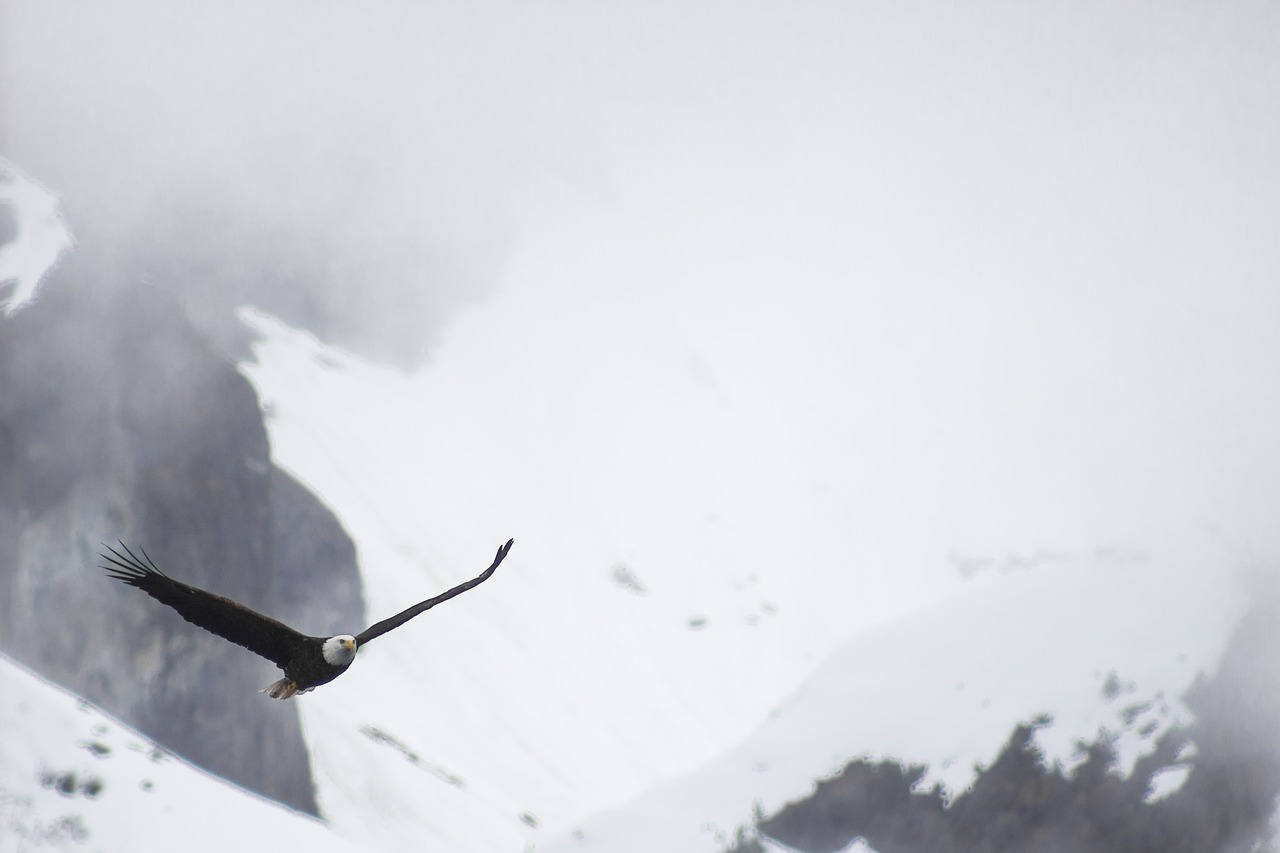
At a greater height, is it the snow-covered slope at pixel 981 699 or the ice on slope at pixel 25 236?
the ice on slope at pixel 25 236

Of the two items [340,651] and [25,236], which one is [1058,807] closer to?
[340,651]

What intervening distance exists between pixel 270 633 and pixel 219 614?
Result: 561 mm

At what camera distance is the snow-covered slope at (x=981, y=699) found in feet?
168

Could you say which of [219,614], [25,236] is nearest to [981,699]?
[219,614]

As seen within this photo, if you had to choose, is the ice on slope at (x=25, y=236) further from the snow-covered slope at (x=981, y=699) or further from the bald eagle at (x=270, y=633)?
the bald eagle at (x=270, y=633)

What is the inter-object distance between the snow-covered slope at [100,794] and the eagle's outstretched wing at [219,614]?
21.4 metres

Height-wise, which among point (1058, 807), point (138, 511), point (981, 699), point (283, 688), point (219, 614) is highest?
Result: point (138, 511)

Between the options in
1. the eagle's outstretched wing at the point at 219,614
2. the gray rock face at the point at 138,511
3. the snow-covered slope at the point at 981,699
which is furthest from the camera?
the gray rock face at the point at 138,511

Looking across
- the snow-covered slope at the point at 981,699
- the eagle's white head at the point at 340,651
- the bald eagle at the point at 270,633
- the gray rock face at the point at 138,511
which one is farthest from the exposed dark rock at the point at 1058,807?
the eagle's white head at the point at 340,651

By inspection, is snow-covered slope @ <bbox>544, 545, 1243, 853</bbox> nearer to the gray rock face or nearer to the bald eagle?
the gray rock face

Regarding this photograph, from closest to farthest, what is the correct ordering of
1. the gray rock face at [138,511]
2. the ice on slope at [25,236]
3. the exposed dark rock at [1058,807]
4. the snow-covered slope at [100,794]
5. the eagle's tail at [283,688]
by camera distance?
the eagle's tail at [283,688]
the snow-covered slope at [100,794]
the exposed dark rock at [1058,807]
the gray rock face at [138,511]
the ice on slope at [25,236]

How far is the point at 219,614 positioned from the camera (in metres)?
10.6

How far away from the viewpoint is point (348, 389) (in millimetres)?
147750

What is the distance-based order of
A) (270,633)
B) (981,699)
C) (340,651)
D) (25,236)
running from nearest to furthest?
(340,651)
(270,633)
(981,699)
(25,236)
